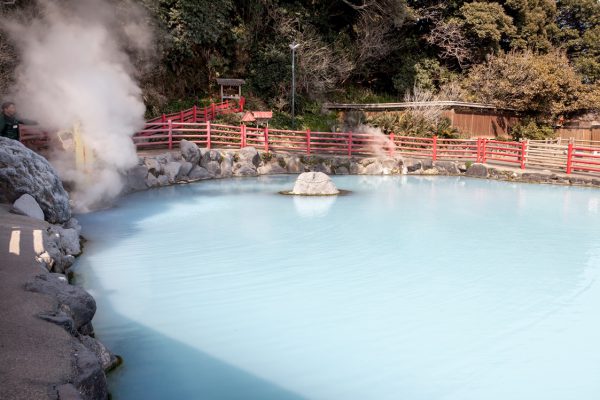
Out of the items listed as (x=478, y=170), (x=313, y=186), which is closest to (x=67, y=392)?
(x=313, y=186)

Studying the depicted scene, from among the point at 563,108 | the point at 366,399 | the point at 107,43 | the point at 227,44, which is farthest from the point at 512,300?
the point at 563,108

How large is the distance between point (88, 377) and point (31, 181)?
6.32 meters

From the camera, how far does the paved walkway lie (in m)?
3.40

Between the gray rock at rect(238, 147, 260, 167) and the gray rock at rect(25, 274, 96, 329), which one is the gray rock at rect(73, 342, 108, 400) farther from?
the gray rock at rect(238, 147, 260, 167)

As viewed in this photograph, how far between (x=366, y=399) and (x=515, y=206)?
10.6 m

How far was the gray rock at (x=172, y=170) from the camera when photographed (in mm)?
16312

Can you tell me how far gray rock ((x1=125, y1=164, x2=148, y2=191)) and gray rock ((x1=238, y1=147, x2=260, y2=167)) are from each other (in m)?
4.07

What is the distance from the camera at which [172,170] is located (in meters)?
16.4

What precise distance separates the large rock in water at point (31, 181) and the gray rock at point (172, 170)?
A: 650cm

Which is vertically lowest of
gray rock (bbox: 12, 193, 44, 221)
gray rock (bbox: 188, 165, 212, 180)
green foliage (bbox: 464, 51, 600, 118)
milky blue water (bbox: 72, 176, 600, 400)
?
milky blue water (bbox: 72, 176, 600, 400)

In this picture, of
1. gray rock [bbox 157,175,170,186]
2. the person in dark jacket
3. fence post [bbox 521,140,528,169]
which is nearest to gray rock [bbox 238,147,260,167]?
gray rock [bbox 157,175,170,186]

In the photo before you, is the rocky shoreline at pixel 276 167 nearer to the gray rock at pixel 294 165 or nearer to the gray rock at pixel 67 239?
the gray rock at pixel 294 165

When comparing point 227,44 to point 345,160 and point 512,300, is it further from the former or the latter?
point 512,300

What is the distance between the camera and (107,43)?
67.1 feet
